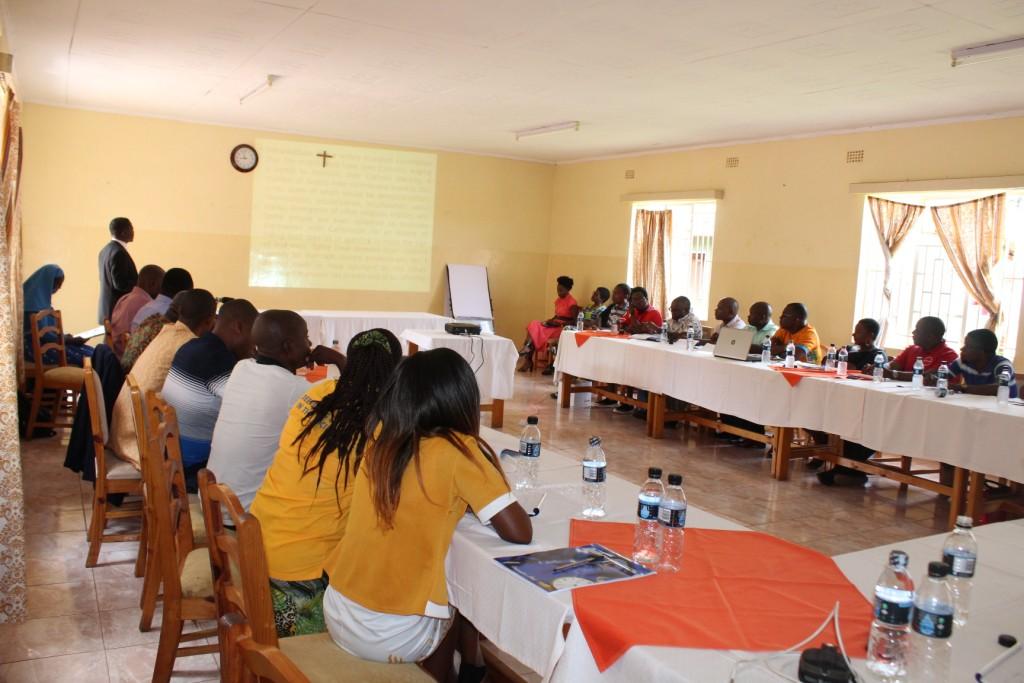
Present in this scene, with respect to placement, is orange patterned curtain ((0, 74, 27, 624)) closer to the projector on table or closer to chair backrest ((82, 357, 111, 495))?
chair backrest ((82, 357, 111, 495))

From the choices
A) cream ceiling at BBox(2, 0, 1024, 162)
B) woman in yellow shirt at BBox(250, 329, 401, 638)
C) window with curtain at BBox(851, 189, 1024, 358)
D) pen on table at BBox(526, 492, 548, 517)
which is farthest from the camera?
window with curtain at BBox(851, 189, 1024, 358)

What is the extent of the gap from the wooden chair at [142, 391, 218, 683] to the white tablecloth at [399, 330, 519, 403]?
3.98 metres

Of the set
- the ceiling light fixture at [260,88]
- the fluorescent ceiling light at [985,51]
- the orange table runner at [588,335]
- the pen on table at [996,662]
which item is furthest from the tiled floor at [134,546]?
the ceiling light fixture at [260,88]

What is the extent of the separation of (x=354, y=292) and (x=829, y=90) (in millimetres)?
6522

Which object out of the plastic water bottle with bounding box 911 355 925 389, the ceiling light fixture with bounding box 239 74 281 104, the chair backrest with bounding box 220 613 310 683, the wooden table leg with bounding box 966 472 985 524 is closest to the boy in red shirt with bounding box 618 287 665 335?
the plastic water bottle with bounding box 911 355 925 389

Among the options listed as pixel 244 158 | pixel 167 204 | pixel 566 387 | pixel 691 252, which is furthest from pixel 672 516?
pixel 244 158

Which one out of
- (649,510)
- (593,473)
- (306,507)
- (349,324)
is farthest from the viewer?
(349,324)

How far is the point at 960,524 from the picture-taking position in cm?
199

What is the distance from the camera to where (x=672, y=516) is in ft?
6.60

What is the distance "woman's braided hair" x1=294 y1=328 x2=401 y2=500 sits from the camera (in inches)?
87.6

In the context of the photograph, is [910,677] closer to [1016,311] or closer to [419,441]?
[419,441]

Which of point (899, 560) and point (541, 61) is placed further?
point (541, 61)

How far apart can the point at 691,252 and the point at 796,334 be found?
2.81 metres

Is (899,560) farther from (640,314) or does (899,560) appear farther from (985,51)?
(640,314)
